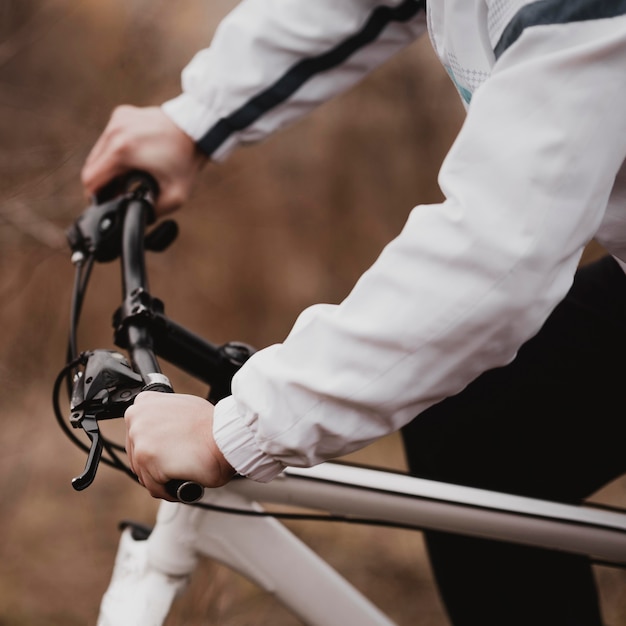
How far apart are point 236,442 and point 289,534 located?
14.5 inches

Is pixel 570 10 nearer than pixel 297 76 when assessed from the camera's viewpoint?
Yes

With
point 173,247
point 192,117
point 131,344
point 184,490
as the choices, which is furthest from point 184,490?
point 173,247

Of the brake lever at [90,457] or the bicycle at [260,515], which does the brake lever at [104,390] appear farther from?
the bicycle at [260,515]

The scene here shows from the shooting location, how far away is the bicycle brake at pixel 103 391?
0.77 metres

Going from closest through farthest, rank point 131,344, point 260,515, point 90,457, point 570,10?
1. point 570,10
2. point 90,457
3. point 131,344
4. point 260,515

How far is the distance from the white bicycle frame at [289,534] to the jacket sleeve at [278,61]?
478mm

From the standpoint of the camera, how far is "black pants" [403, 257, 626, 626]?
104 cm

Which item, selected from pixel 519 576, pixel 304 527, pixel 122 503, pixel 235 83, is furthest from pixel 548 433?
pixel 122 503

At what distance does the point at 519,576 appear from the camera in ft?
3.72

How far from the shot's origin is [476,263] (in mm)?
640

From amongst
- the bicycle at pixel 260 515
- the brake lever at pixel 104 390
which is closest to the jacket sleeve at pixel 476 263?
the brake lever at pixel 104 390

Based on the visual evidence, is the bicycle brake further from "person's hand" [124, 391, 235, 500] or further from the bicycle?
the bicycle

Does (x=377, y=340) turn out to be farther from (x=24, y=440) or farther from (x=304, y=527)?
(x=24, y=440)

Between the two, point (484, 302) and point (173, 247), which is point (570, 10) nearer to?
point (484, 302)
